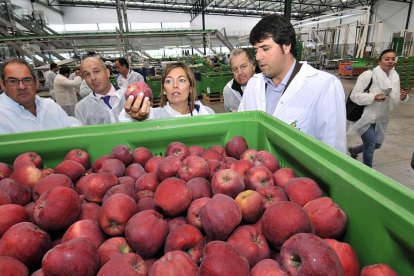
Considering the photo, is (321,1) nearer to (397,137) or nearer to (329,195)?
(397,137)

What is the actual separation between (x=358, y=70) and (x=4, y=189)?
688 inches

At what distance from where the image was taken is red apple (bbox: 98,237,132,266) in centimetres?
83

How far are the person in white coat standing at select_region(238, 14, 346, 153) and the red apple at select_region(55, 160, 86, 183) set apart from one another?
1493 mm

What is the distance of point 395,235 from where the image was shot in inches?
27.3

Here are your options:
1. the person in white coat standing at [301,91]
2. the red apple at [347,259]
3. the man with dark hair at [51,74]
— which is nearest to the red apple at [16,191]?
the red apple at [347,259]

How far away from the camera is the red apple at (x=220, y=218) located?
856 millimetres

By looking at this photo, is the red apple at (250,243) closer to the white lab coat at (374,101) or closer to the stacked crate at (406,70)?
the white lab coat at (374,101)

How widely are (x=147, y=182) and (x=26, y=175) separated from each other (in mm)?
548

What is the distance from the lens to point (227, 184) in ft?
3.47

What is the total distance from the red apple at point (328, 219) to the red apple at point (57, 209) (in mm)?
861

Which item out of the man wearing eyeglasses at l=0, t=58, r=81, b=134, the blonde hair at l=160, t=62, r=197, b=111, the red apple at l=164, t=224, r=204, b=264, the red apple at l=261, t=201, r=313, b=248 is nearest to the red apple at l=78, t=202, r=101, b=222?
the red apple at l=164, t=224, r=204, b=264

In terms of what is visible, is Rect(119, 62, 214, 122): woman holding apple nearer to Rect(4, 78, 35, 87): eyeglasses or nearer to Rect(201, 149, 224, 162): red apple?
Rect(201, 149, 224, 162): red apple

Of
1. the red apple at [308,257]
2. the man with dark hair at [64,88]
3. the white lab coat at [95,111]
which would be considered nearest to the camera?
the red apple at [308,257]

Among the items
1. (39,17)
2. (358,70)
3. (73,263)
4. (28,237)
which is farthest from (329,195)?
(39,17)
